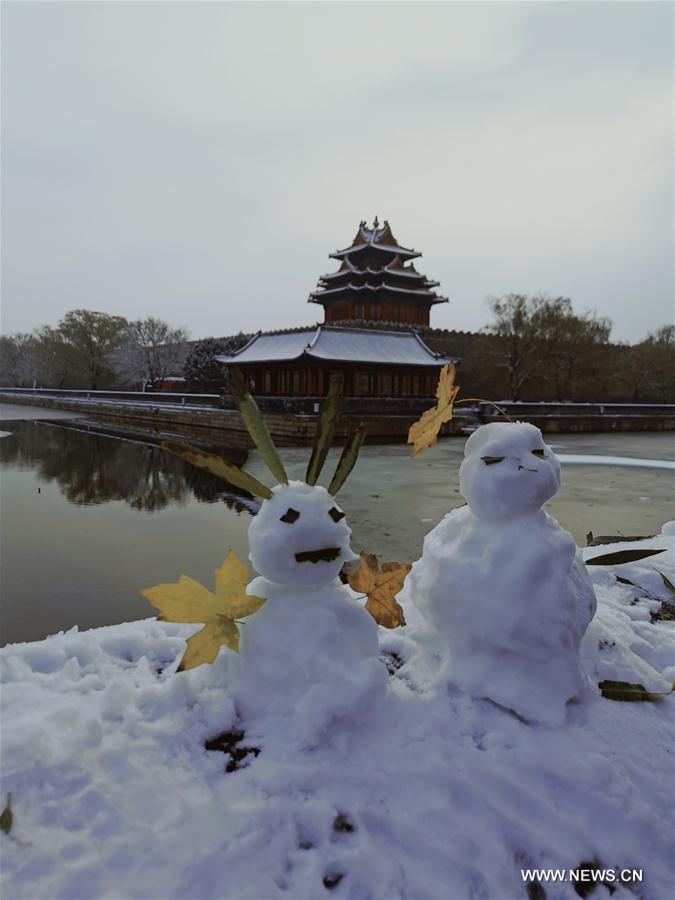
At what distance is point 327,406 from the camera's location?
5.58 ft

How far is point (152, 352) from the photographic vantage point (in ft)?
95.6

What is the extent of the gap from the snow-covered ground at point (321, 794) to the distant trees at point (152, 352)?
29.2m

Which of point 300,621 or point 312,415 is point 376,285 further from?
point 300,621

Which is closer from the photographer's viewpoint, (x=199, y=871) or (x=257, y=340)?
(x=199, y=871)

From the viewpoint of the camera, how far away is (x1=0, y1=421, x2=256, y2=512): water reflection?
7.62m

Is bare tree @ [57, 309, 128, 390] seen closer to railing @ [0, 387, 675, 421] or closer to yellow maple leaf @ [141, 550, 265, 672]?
railing @ [0, 387, 675, 421]

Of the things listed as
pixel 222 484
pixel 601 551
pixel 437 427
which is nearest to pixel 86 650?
pixel 437 427

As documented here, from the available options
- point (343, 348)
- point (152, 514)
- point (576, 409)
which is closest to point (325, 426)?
point (152, 514)

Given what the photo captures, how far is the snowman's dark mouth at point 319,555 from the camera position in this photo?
1539 millimetres

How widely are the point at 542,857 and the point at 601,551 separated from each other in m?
2.58

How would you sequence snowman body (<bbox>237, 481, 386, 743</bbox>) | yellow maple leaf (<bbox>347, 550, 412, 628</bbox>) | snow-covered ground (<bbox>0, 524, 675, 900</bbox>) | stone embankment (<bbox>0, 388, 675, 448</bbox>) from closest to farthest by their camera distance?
snow-covered ground (<bbox>0, 524, 675, 900</bbox>) → snowman body (<bbox>237, 481, 386, 743</bbox>) → yellow maple leaf (<bbox>347, 550, 412, 628</bbox>) → stone embankment (<bbox>0, 388, 675, 448</bbox>)

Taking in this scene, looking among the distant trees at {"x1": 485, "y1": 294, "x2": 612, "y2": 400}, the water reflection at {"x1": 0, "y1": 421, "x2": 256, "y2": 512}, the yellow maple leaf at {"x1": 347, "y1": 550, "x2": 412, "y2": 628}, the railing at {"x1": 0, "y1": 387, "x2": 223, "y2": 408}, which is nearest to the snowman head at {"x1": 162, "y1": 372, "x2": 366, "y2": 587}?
the yellow maple leaf at {"x1": 347, "y1": 550, "x2": 412, "y2": 628}

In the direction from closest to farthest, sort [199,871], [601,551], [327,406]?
[199,871]
[327,406]
[601,551]

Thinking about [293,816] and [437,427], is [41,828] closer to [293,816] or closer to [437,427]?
[293,816]
